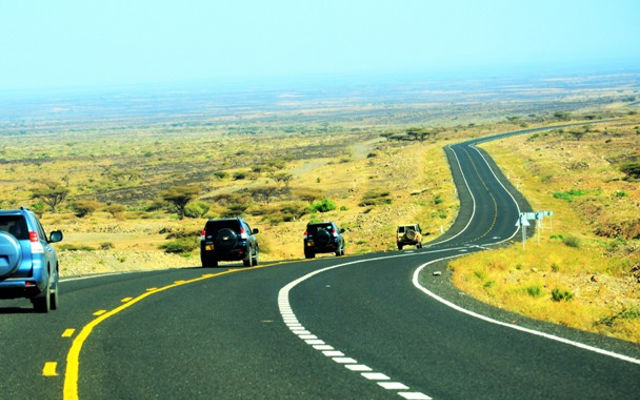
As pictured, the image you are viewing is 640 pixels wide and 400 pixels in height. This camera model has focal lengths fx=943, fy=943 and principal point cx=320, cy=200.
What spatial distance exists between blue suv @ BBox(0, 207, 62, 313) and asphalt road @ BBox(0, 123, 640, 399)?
16.7 inches

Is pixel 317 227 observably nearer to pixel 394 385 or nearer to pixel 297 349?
pixel 297 349

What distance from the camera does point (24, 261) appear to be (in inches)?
612

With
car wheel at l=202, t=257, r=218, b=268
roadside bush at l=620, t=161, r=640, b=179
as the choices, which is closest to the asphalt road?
car wheel at l=202, t=257, r=218, b=268

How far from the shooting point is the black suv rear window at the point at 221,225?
30125mm

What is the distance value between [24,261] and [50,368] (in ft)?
17.2

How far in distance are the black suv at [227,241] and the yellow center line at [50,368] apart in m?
18.7

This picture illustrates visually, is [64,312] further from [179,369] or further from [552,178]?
[552,178]

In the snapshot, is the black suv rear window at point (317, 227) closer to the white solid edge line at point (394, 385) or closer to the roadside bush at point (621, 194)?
the white solid edge line at point (394, 385)

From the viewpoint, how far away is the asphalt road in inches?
368

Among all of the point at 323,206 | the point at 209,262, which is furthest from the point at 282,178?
the point at 209,262

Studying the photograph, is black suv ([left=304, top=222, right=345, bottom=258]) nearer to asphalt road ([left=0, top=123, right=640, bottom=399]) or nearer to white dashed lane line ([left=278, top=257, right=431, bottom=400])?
asphalt road ([left=0, top=123, right=640, bottom=399])

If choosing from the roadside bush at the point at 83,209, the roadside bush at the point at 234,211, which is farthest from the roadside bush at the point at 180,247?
the roadside bush at the point at 83,209

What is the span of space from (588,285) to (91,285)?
14.2m

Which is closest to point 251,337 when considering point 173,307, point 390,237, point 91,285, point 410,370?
point 410,370
